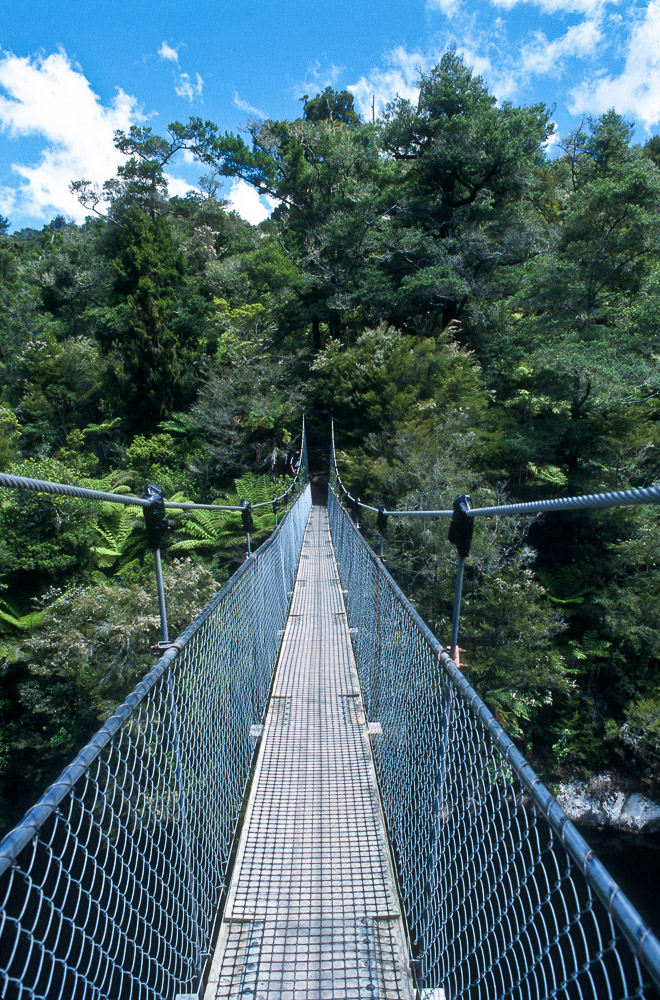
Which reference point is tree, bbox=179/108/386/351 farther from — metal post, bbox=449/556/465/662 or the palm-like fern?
metal post, bbox=449/556/465/662

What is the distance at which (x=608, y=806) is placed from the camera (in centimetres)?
769

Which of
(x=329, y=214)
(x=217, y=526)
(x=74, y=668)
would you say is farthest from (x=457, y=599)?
(x=329, y=214)

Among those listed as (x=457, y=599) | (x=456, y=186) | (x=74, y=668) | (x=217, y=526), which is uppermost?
(x=456, y=186)

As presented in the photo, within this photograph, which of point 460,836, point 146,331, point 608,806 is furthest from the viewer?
point 146,331

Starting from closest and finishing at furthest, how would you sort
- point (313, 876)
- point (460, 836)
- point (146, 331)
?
point (460, 836)
point (313, 876)
point (146, 331)

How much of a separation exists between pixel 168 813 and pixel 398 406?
9.42 m

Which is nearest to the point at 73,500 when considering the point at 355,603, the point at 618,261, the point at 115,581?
the point at 115,581

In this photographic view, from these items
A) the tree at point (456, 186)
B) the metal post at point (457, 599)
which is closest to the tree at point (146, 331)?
the tree at point (456, 186)

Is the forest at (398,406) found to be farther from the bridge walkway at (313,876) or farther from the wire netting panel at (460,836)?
the wire netting panel at (460,836)

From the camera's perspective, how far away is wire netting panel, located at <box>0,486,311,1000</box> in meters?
0.79

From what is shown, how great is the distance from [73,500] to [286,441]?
547cm

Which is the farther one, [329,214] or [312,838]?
[329,214]

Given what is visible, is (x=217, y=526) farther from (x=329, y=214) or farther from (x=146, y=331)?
(x=329, y=214)

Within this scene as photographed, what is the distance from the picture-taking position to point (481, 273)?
1323 cm
